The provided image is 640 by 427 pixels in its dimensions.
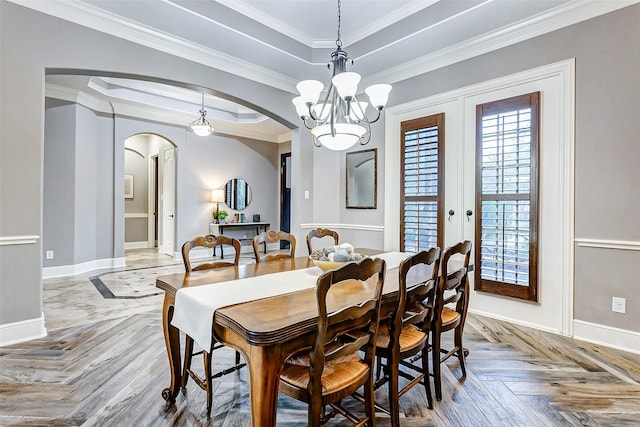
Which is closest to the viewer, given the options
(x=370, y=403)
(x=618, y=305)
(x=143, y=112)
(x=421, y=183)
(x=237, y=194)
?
(x=370, y=403)

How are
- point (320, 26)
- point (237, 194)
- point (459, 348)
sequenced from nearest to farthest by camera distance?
point (459, 348) → point (320, 26) → point (237, 194)

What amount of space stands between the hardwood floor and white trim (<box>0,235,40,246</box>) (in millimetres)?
829

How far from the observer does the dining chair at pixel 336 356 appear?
1191 mm

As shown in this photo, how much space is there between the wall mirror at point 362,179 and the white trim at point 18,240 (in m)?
3.45

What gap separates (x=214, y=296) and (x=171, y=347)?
59 centimetres

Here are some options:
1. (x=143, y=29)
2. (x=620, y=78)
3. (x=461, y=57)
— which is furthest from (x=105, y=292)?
(x=620, y=78)

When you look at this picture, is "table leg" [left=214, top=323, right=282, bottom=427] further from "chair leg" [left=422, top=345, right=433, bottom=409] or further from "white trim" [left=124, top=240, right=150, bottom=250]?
"white trim" [left=124, top=240, right=150, bottom=250]

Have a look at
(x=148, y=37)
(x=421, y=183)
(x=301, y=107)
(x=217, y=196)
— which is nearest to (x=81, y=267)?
(x=217, y=196)

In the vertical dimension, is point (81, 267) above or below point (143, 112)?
below

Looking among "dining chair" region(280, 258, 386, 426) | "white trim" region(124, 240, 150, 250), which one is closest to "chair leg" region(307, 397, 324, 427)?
"dining chair" region(280, 258, 386, 426)

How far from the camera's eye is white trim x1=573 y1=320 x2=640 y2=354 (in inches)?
99.2

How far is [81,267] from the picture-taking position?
5121 millimetres

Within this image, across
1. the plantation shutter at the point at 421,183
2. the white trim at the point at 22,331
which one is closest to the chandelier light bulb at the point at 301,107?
the plantation shutter at the point at 421,183

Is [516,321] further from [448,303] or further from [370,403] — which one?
[370,403]
